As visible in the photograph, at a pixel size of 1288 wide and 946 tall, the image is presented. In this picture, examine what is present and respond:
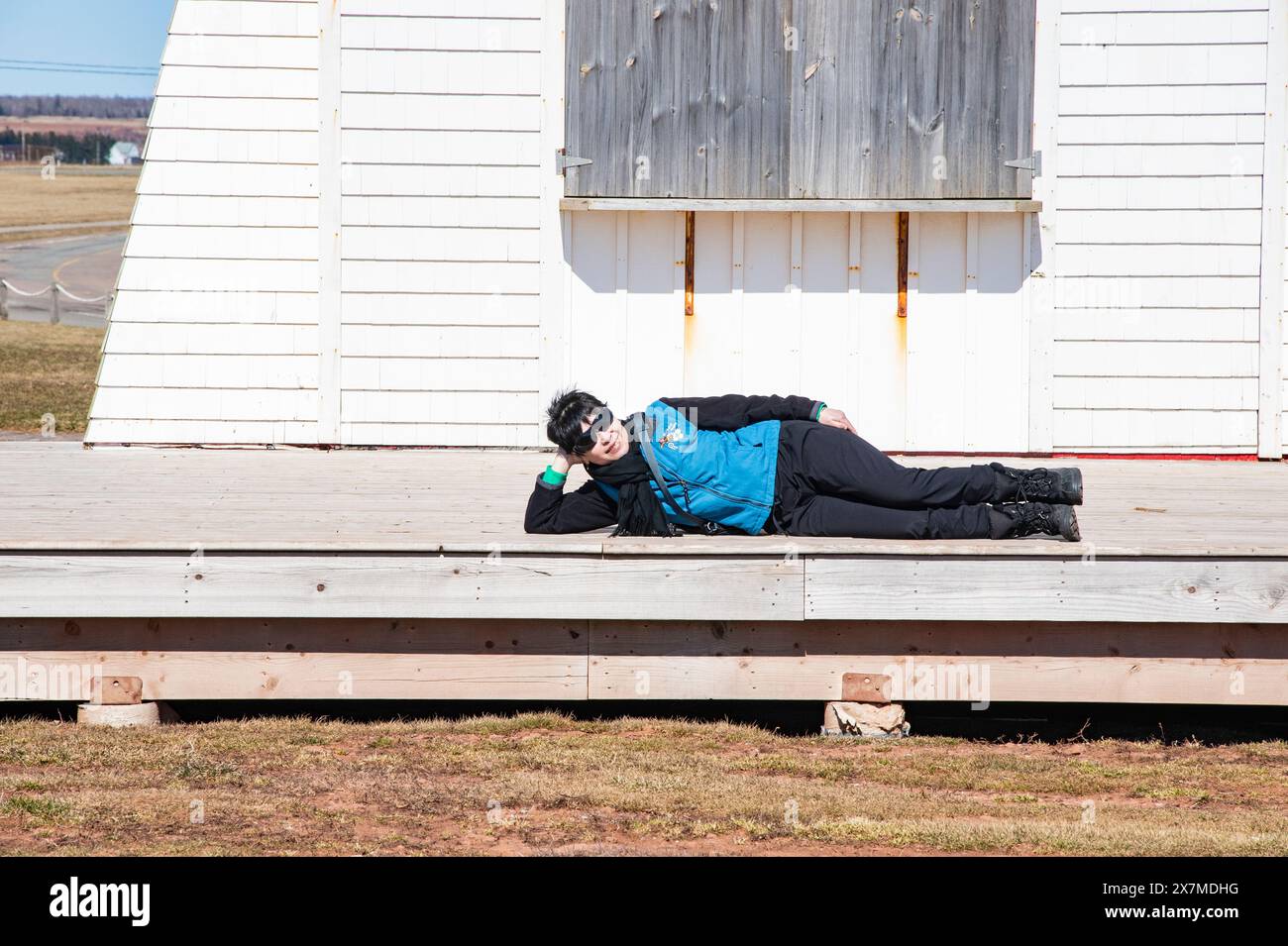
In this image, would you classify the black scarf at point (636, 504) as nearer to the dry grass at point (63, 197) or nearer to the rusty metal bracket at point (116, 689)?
the rusty metal bracket at point (116, 689)

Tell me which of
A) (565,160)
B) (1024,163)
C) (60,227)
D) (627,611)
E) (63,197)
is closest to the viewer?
(627,611)

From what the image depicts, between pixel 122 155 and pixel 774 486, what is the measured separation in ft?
499

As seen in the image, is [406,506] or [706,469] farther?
[406,506]

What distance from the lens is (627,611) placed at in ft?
19.7

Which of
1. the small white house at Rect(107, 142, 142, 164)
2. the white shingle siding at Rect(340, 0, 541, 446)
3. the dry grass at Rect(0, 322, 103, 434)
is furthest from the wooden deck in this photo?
the small white house at Rect(107, 142, 142, 164)

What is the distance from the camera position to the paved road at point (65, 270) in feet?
108

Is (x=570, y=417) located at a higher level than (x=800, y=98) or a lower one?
lower

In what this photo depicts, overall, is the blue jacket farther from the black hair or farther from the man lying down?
the black hair

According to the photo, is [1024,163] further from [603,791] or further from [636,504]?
[603,791]

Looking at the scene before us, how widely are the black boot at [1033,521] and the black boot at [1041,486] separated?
3cm

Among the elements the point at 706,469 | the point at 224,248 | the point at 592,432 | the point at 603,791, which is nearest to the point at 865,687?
the point at 706,469

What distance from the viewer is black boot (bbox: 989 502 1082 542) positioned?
612 cm

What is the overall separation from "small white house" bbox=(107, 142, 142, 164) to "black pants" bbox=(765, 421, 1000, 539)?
141 m

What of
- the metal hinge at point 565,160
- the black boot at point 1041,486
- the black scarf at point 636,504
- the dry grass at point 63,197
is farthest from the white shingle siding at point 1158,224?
the dry grass at point 63,197
